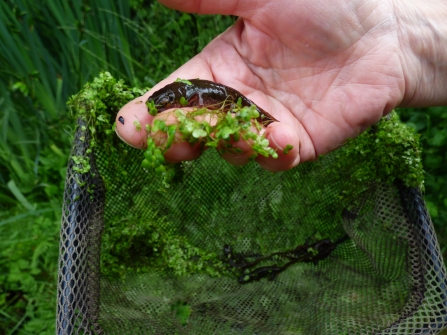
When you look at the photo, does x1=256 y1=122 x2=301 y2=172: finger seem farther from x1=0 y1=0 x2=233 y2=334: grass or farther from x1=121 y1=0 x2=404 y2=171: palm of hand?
x1=0 y1=0 x2=233 y2=334: grass

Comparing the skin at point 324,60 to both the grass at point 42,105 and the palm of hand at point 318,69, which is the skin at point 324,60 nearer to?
the palm of hand at point 318,69

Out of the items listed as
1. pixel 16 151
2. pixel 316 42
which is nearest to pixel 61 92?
pixel 16 151

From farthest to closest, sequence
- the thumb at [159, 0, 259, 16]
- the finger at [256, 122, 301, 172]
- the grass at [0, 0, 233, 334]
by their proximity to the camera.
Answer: the grass at [0, 0, 233, 334] < the thumb at [159, 0, 259, 16] < the finger at [256, 122, 301, 172]

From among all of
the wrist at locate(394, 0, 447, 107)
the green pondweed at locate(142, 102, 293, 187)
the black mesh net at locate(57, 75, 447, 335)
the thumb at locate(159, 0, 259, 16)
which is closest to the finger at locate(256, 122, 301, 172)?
the green pondweed at locate(142, 102, 293, 187)

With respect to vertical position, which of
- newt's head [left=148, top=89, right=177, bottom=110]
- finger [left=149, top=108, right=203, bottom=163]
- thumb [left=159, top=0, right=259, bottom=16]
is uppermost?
thumb [left=159, top=0, right=259, bottom=16]

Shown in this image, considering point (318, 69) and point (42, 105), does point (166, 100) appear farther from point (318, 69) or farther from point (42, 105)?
point (42, 105)

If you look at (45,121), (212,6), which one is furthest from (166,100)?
(45,121)

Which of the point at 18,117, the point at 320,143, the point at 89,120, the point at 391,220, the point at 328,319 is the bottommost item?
the point at 328,319

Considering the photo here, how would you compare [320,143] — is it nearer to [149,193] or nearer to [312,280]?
[312,280]
